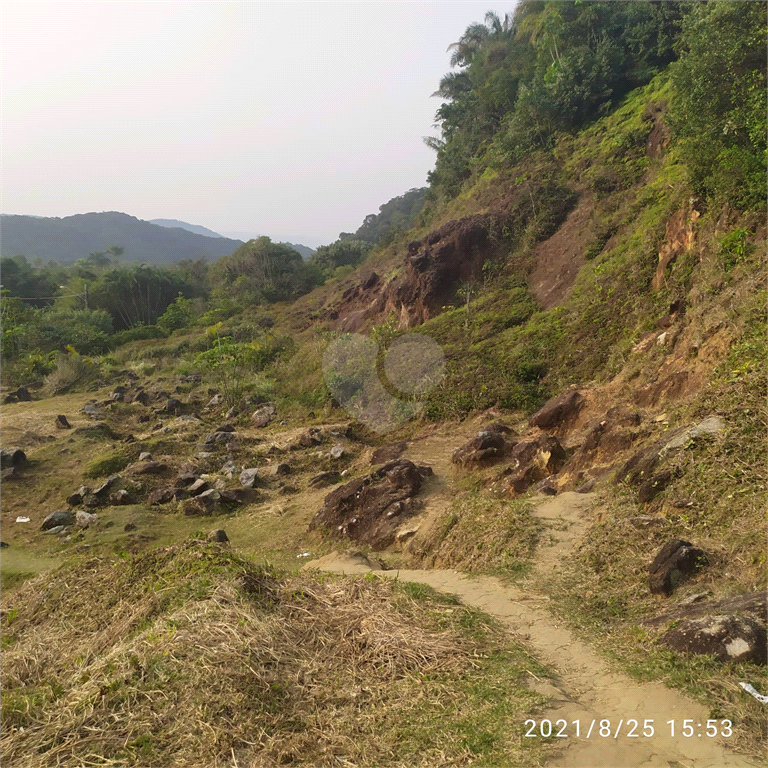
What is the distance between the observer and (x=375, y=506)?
8.78m

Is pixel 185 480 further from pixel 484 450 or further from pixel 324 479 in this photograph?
pixel 484 450

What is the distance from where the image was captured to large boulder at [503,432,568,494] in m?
8.05

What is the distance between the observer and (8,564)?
8.61 meters

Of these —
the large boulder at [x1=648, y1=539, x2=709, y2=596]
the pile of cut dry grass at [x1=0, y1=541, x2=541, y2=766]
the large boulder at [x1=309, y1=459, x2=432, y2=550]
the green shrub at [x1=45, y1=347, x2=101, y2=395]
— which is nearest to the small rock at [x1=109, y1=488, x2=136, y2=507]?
the large boulder at [x1=309, y1=459, x2=432, y2=550]

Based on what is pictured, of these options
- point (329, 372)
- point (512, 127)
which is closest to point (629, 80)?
point (512, 127)

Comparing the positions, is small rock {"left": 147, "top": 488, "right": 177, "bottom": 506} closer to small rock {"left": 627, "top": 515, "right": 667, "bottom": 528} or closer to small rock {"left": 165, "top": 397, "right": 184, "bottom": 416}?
small rock {"left": 165, "top": 397, "right": 184, "bottom": 416}

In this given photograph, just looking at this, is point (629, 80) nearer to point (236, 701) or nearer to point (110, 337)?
point (236, 701)

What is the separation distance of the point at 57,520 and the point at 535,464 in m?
8.58

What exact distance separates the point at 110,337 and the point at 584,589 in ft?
106

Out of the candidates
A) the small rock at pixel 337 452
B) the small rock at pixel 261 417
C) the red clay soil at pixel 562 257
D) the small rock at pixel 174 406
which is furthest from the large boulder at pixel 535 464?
the small rock at pixel 174 406

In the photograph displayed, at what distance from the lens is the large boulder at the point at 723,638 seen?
10.9ft

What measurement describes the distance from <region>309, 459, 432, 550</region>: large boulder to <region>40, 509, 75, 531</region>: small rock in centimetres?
471

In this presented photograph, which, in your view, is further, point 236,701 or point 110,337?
point 110,337

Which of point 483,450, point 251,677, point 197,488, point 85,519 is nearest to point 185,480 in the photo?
point 197,488
